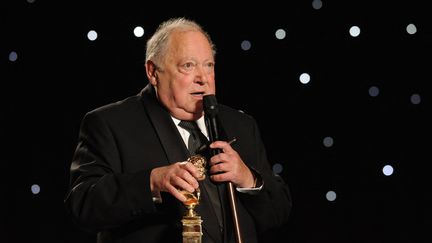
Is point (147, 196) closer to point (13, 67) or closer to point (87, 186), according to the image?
point (87, 186)

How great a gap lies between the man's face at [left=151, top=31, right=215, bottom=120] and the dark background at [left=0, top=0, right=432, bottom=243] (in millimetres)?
891

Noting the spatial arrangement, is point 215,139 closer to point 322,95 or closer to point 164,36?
point 164,36

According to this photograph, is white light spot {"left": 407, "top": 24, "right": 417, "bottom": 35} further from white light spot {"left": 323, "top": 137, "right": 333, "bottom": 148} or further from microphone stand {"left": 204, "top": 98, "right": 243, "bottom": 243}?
microphone stand {"left": 204, "top": 98, "right": 243, "bottom": 243}

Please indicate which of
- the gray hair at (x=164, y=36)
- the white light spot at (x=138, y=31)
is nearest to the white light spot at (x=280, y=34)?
the white light spot at (x=138, y=31)

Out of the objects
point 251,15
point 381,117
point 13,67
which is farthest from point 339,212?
point 13,67

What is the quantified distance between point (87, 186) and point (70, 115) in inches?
41.1

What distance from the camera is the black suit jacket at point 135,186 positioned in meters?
1.83

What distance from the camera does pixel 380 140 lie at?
297cm

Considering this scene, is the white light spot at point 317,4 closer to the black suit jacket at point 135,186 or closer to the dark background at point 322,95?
the dark background at point 322,95

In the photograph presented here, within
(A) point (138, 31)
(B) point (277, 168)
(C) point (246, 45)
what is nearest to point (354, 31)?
(C) point (246, 45)

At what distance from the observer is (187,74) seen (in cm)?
200

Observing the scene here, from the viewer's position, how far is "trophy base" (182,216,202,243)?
1.71 m

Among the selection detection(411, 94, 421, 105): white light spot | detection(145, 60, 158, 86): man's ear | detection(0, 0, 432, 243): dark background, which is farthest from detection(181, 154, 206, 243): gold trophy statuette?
detection(411, 94, 421, 105): white light spot

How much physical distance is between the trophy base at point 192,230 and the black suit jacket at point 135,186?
12 centimetres
